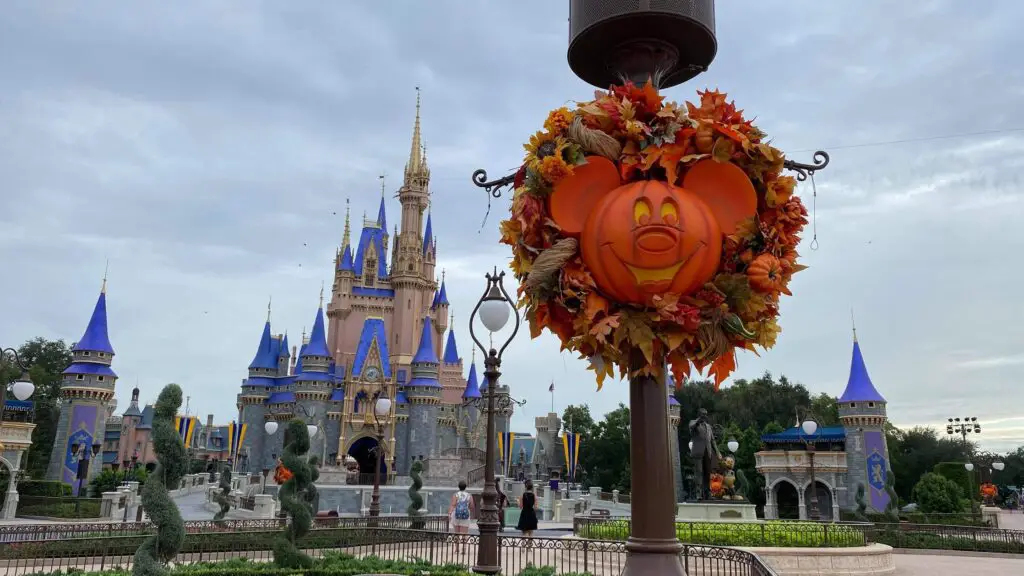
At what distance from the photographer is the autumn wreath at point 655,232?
4207 mm

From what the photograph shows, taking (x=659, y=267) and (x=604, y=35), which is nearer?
(x=659, y=267)

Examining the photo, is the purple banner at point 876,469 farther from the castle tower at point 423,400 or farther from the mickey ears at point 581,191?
the mickey ears at point 581,191

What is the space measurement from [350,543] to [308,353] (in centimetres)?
4560

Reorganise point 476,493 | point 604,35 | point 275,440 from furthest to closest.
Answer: point 275,440, point 476,493, point 604,35

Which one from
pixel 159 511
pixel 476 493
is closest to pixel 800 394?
pixel 476 493

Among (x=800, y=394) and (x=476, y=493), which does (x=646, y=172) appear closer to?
(x=476, y=493)

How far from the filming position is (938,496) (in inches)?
1382

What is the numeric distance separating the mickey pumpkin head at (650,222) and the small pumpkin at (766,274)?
0.23 metres

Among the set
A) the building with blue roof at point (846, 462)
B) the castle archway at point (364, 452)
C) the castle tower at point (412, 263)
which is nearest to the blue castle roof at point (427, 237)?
the castle tower at point (412, 263)

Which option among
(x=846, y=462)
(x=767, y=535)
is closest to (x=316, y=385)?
(x=846, y=462)

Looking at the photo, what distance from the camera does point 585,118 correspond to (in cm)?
448

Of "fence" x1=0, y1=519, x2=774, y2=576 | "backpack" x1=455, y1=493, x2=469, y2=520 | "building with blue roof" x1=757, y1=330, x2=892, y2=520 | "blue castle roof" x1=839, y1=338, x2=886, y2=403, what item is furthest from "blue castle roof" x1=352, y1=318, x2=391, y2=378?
"fence" x1=0, y1=519, x2=774, y2=576

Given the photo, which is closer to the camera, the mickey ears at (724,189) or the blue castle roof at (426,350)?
the mickey ears at (724,189)

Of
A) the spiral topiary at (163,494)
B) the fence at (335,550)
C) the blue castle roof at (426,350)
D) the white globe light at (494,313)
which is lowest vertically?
the fence at (335,550)
